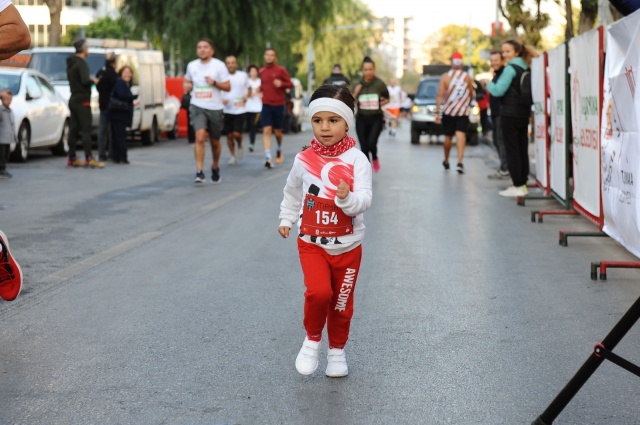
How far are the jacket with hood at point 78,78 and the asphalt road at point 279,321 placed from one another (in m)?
6.18

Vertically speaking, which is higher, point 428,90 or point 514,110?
point 428,90

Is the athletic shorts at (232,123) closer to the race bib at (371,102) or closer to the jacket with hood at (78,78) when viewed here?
the jacket with hood at (78,78)

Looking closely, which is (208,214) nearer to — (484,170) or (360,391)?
(360,391)

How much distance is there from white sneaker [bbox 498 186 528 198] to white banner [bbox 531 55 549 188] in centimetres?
24

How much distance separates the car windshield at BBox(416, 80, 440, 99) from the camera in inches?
1285

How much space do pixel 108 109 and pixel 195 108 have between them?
497 cm

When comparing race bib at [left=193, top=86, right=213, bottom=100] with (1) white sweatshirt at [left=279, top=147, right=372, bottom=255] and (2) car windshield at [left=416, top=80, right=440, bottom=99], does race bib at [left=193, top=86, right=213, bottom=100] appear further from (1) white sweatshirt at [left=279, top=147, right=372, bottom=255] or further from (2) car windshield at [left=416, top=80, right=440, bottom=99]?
(2) car windshield at [left=416, top=80, right=440, bottom=99]

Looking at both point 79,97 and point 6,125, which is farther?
point 79,97

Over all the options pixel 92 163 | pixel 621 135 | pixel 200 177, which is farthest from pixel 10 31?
pixel 92 163

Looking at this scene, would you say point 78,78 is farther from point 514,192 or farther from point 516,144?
point 516,144

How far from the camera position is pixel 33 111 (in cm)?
2020

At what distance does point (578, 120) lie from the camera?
439 inches

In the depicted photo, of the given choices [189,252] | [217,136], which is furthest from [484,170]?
[189,252]

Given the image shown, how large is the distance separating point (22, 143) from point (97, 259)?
11.4 meters
